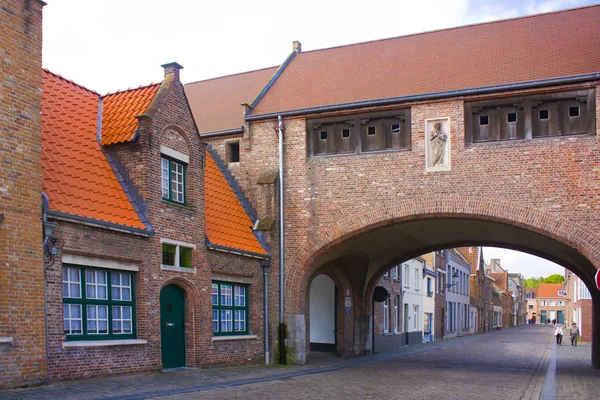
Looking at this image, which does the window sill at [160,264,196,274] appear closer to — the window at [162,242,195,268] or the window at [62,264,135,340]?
the window at [162,242,195,268]

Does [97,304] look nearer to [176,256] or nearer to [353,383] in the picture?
[176,256]

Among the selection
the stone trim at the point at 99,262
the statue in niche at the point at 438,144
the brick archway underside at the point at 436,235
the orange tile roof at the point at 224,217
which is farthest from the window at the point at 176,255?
the statue in niche at the point at 438,144

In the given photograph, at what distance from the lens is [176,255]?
1587 cm

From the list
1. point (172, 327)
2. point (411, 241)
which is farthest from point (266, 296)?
point (411, 241)

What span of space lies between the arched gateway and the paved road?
303 cm

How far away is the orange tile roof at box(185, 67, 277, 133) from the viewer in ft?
76.2

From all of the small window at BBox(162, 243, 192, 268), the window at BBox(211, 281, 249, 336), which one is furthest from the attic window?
the small window at BBox(162, 243, 192, 268)

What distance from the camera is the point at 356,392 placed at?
13.9 metres

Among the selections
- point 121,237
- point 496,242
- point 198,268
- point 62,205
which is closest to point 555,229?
point 496,242

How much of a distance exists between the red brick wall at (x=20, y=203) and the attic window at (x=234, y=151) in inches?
406

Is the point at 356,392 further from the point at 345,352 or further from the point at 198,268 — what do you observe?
the point at 345,352

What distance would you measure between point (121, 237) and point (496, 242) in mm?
15638

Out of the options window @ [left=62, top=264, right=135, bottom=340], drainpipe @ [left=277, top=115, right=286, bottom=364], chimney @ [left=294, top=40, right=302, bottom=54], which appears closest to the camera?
window @ [left=62, top=264, right=135, bottom=340]

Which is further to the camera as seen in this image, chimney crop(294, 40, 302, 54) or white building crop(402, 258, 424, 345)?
white building crop(402, 258, 424, 345)
